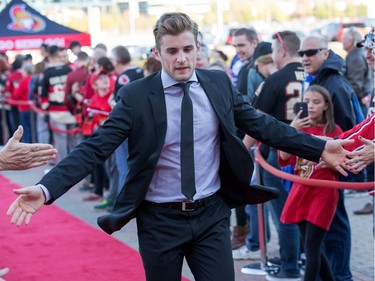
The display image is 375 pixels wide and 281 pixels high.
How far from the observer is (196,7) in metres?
93.0

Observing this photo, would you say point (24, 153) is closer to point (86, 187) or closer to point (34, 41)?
point (86, 187)

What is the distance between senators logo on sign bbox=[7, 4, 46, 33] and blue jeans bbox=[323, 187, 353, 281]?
783cm

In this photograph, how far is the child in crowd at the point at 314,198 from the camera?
6.28 metres

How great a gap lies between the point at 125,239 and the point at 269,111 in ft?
9.35

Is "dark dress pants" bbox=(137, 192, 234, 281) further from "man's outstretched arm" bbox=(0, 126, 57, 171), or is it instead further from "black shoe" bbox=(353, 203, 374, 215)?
"black shoe" bbox=(353, 203, 374, 215)

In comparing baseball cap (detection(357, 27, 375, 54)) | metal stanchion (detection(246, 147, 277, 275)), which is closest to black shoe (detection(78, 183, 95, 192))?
metal stanchion (detection(246, 147, 277, 275))

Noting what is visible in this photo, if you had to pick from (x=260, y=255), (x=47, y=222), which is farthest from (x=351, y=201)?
(x=47, y=222)

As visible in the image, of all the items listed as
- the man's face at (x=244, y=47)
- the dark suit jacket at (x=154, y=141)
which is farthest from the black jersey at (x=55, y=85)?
the dark suit jacket at (x=154, y=141)

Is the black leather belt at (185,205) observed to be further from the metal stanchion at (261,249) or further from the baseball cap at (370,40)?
the metal stanchion at (261,249)

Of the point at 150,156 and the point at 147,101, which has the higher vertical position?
the point at 147,101

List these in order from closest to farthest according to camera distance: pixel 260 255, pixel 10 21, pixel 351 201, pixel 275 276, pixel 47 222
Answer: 1. pixel 275 276
2. pixel 260 255
3. pixel 47 222
4. pixel 351 201
5. pixel 10 21

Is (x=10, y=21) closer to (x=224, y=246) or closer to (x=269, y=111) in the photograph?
(x=269, y=111)

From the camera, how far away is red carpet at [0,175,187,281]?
781 cm

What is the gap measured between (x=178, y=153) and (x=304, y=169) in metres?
2.03
